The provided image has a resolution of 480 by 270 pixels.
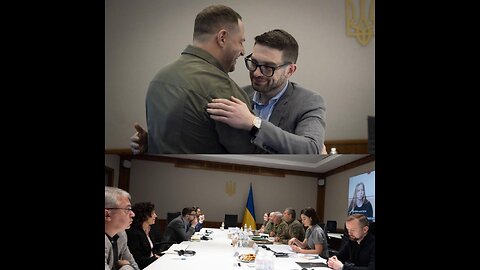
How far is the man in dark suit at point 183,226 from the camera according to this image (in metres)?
2.04

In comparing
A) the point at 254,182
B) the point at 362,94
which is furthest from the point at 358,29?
the point at 254,182

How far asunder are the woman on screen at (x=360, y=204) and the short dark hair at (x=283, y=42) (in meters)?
0.59

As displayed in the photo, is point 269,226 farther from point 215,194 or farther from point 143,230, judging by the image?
point 143,230

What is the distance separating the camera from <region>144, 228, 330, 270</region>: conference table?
79.7 inches

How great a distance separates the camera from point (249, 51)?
1954mm

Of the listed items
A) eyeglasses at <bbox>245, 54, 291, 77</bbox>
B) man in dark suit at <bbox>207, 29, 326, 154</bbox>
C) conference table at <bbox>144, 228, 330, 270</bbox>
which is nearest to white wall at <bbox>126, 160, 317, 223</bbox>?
conference table at <bbox>144, 228, 330, 270</bbox>

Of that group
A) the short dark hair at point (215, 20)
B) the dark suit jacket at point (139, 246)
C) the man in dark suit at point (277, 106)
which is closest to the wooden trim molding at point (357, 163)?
the man in dark suit at point (277, 106)

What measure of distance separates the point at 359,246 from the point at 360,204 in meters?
0.17

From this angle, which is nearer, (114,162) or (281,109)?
(281,109)

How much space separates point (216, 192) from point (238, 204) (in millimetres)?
107

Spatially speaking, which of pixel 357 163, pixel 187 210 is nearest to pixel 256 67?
pixel 357 163

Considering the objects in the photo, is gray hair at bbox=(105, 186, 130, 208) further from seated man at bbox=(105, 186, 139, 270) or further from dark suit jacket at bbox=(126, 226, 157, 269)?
dark suit jacket at bbox=(126, 226, 157, 269)
